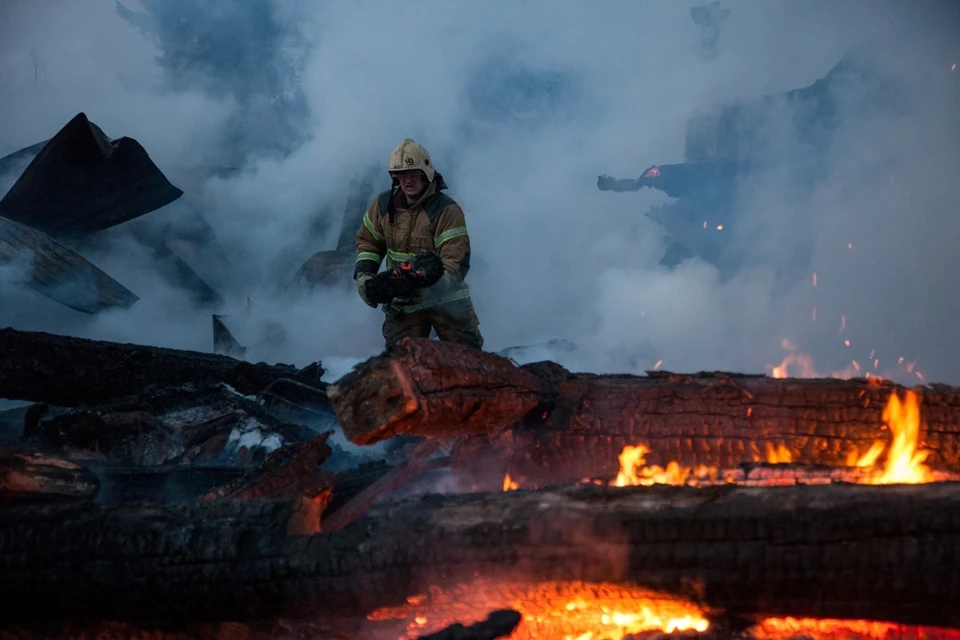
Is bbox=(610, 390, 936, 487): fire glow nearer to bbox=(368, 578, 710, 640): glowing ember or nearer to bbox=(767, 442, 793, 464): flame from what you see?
bbox=(767, 442, 793, 464): flame

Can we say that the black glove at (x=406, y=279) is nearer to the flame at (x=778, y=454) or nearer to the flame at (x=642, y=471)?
the flame at (x=642, y=471)

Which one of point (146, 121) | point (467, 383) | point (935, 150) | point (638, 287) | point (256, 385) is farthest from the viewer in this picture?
point (146, 121)

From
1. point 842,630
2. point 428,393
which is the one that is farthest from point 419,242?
point 842,630

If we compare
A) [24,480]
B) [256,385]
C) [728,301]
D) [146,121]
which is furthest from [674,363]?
[146,121]

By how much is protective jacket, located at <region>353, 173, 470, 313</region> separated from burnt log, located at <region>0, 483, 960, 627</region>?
208cm

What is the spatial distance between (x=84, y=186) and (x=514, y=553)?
24.8ft

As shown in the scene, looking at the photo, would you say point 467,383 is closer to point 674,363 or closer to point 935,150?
point 674,363

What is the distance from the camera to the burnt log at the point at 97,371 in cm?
566

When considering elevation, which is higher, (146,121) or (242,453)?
(146,121)

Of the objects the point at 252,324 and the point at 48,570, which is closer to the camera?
the point at 48,570

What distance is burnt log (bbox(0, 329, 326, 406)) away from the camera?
5.66 m

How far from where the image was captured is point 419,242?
15.6 feet

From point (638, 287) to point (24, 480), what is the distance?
7.68 meters

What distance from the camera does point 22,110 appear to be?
9523 mm
